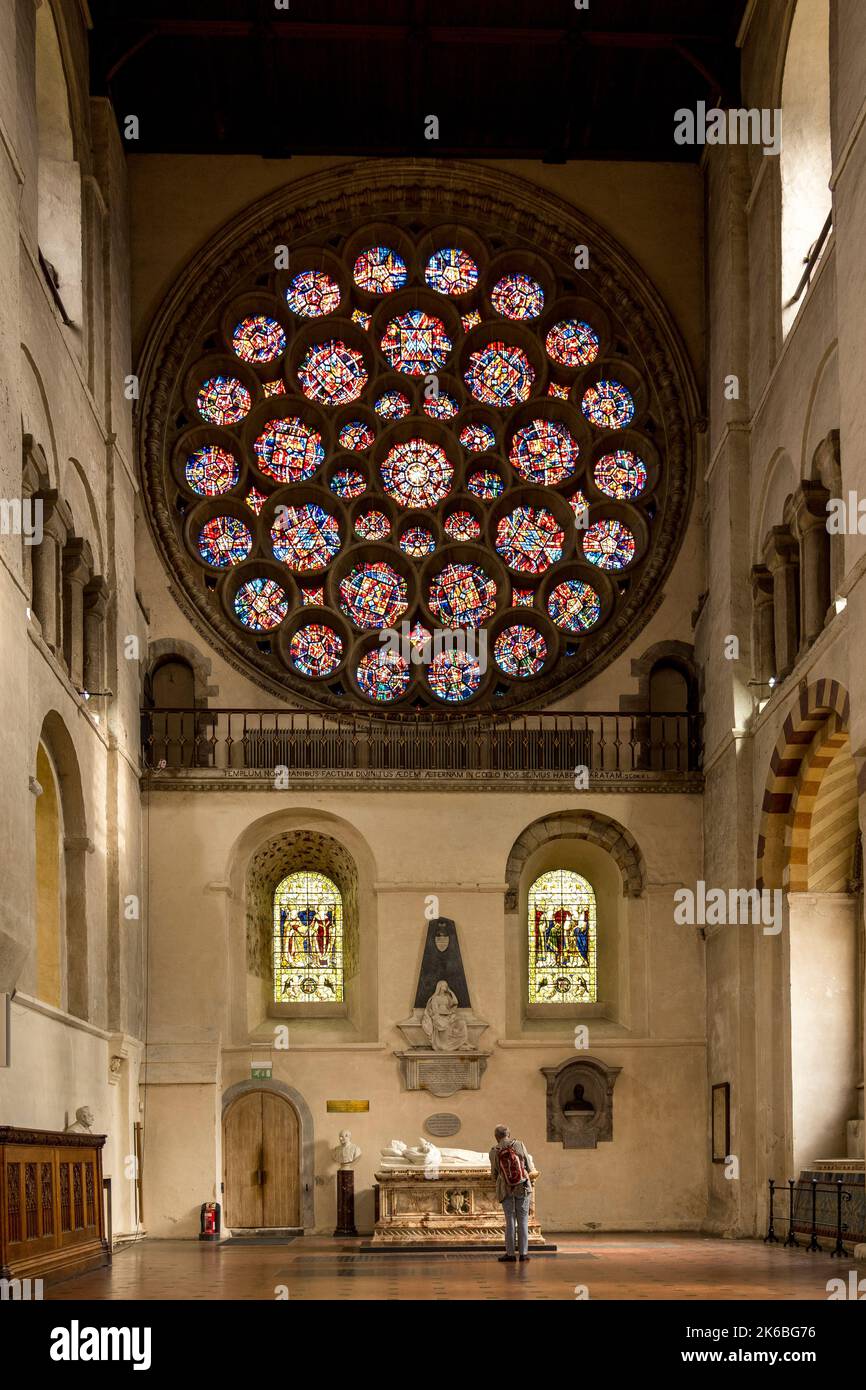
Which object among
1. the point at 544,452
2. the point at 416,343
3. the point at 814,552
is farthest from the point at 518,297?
the point at 814,552

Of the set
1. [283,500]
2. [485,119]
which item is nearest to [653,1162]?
[283,500]

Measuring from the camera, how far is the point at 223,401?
86.0 ft

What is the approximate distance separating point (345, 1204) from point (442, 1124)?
158 cm

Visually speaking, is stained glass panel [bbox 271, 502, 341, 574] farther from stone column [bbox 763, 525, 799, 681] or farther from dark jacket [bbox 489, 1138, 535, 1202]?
dark jacket [bbox 489, 1138, 535, 1202]

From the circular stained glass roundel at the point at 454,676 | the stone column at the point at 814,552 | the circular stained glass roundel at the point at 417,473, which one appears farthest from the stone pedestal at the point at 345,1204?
the circular stained glass roundel at the point at 417,473

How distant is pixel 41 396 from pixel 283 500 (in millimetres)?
7977

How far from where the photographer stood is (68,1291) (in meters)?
14.1

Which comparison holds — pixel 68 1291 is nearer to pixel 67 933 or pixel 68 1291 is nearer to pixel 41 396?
pixel 67 933

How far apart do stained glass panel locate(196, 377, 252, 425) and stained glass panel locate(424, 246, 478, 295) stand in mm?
3196

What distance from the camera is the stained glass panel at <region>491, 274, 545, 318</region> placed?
87.7 feet

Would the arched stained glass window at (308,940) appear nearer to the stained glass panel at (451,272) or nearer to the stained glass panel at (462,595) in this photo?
the stained glass panel at (462,595)

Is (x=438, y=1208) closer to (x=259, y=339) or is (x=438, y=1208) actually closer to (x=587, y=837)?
(x=587, y=837)

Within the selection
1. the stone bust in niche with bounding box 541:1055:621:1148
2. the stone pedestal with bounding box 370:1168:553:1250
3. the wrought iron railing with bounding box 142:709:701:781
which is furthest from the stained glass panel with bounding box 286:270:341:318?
the stone pedestal with bounding box 370:1168:553:1250

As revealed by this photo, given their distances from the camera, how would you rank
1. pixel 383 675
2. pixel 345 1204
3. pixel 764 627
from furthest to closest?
pixel 383 675
pixel 345 1204
pixel 764 627
